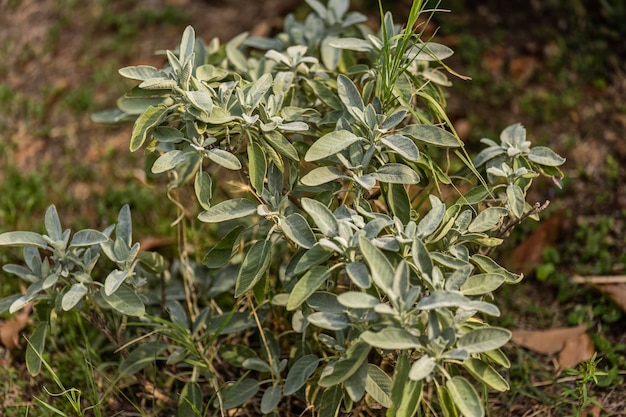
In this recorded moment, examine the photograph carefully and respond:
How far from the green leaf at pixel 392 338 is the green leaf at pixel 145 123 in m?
0.74

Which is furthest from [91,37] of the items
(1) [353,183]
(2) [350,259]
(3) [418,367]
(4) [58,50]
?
(3) [418,367]

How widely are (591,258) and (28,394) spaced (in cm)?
196

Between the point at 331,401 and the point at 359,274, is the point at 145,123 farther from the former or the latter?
the point at 331,401

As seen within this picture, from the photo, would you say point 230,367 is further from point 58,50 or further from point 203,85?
point 58,50

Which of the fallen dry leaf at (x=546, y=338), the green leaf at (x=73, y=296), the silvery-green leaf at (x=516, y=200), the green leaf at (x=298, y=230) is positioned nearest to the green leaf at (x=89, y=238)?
the green leaf at (x=73, y=296)

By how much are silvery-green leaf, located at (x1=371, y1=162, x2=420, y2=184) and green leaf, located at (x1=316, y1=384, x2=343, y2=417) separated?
53 cm

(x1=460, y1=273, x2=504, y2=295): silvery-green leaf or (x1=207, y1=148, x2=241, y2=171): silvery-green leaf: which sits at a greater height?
(x1=207, y1=148, x2=241, y2=171): silvery-green leaf

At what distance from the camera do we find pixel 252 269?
1838 millimetres

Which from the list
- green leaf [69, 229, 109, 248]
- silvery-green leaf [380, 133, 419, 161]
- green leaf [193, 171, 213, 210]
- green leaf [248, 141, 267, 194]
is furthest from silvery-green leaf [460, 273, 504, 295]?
green leaf [69, 229, 109, 248]

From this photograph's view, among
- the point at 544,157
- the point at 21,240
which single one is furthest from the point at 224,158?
the point at 544,157

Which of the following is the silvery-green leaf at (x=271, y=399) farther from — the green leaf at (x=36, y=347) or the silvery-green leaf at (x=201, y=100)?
the silvery-green leaf at (x=201, y=100)

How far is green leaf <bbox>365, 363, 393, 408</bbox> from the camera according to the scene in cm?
177

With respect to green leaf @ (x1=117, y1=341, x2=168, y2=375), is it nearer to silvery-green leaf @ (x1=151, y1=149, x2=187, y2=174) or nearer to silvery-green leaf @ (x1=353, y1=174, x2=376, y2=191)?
silvery-green leaf @ (x1=151, y1=149, x2=187, y2=174)

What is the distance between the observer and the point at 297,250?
186 cm
